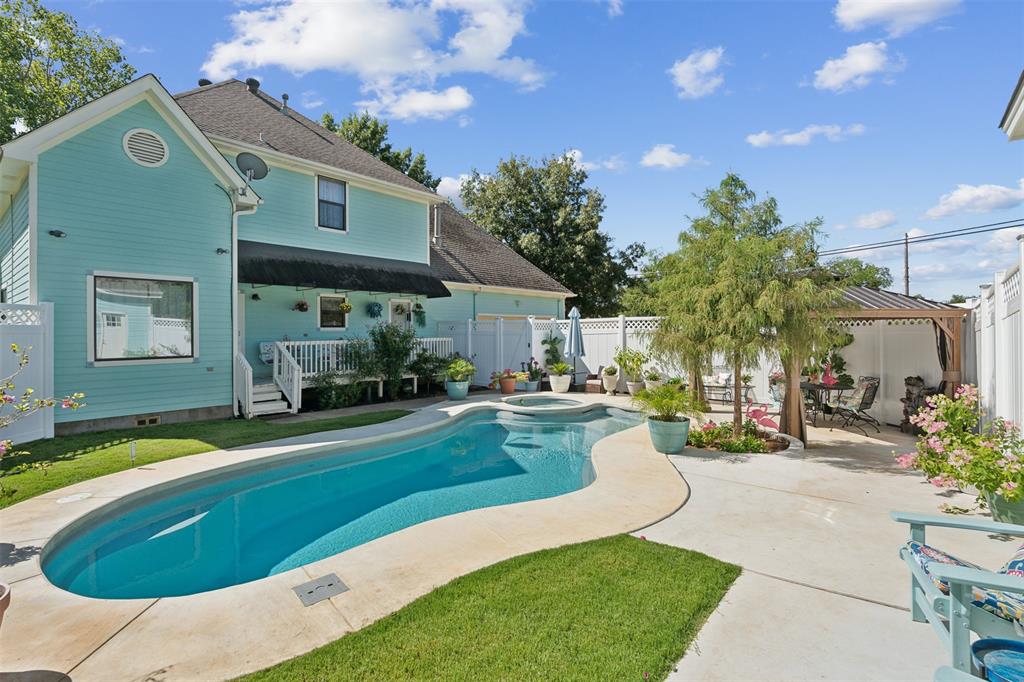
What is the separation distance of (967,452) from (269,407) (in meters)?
12.4

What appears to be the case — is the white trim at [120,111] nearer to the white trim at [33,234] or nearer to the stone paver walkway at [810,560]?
the white trim at [33,234]

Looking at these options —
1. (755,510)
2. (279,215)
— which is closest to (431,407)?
(279,215)

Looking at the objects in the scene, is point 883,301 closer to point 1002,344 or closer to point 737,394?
point 1002,344

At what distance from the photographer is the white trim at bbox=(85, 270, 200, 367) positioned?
9094mm

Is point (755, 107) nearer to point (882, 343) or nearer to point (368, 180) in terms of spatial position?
point (882, 343)

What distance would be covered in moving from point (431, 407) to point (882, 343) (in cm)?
1135

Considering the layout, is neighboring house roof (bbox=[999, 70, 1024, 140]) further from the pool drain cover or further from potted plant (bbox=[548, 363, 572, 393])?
potted plant (bbox=[548, 363, 572, 393])

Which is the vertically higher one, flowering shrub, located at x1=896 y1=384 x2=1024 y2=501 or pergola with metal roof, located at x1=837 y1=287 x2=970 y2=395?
pergola with metal roof, located at x1=837 y1=287 x2=970 y2=395

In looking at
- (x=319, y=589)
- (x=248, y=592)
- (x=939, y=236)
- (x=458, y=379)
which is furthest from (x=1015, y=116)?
(x=939, y=236)

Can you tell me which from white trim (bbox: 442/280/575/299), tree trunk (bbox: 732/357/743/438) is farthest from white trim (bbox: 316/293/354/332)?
tree trunk (bbox: 732/357/743/438)

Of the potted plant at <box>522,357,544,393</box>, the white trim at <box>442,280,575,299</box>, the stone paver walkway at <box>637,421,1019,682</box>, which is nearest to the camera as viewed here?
the stone paver walkway at <box>637,421,1019,682</box>

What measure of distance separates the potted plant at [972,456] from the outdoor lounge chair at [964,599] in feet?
6.59

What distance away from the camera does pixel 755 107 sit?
1355 cm

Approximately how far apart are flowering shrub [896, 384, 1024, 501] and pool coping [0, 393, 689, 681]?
9.12 feet
